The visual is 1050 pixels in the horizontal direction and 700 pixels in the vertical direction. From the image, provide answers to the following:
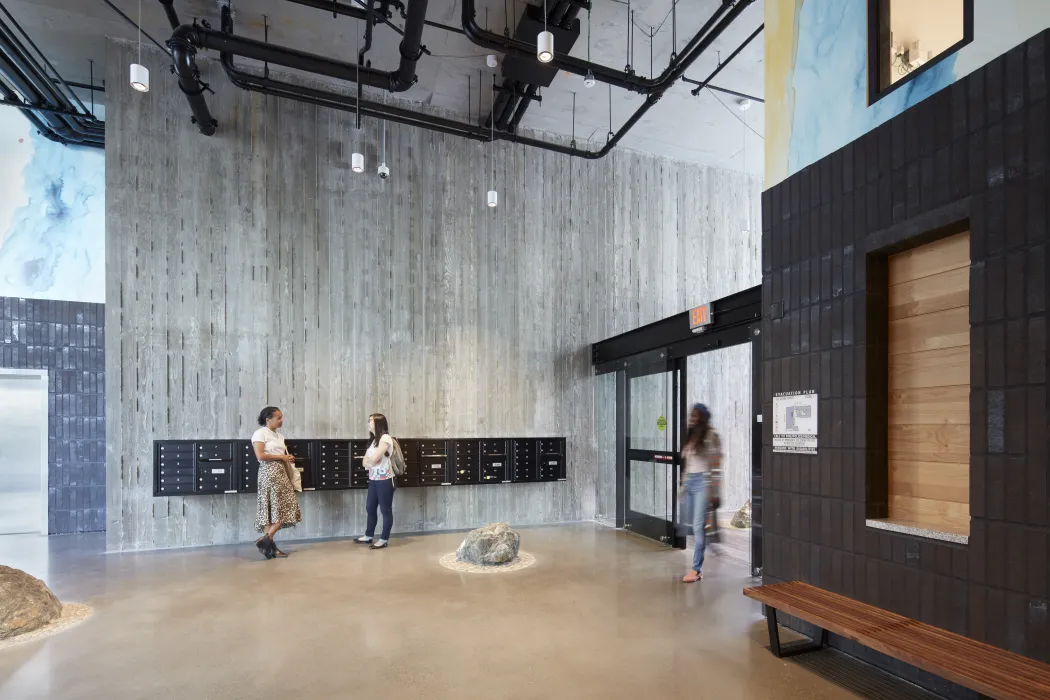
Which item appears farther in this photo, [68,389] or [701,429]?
[68,389]

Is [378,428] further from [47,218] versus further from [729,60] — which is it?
[729,60]

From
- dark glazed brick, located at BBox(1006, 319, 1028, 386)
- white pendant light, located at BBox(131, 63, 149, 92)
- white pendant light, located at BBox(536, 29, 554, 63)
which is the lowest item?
dark glazed brick, located at BBox(1006, 319, 1028, 386)

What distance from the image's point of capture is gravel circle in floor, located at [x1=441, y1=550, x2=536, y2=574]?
518cm

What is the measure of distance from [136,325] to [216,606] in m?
3.43

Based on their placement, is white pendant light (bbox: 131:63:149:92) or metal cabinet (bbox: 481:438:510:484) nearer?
white pendant light (bbox: 131:63:149:92)

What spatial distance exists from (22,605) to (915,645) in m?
5.07

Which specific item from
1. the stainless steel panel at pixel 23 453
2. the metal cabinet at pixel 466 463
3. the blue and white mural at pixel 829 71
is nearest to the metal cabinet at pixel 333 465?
the metal cabinet at pixel 466 463

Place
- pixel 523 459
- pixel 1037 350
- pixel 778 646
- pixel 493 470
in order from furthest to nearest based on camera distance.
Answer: pixel 523 459 < pixel 493 470 < pixel 778 646 < pixel 1037 350

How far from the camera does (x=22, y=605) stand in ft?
12.0

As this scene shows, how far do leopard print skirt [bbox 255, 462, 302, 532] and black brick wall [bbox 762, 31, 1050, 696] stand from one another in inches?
171

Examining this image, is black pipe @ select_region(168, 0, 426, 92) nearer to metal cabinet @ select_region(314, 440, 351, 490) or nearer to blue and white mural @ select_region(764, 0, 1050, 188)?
blue and white mural @ select_region(764, 0, 1050, 188)

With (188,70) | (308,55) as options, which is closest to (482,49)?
(308,55)

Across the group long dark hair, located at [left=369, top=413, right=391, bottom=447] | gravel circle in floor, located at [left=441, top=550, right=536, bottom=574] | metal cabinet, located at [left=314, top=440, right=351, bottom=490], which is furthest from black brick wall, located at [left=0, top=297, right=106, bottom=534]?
gravel circle in floor, located at [left=441, top=550, right=536, bottom=574]

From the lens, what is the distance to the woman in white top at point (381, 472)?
589 centimetres
